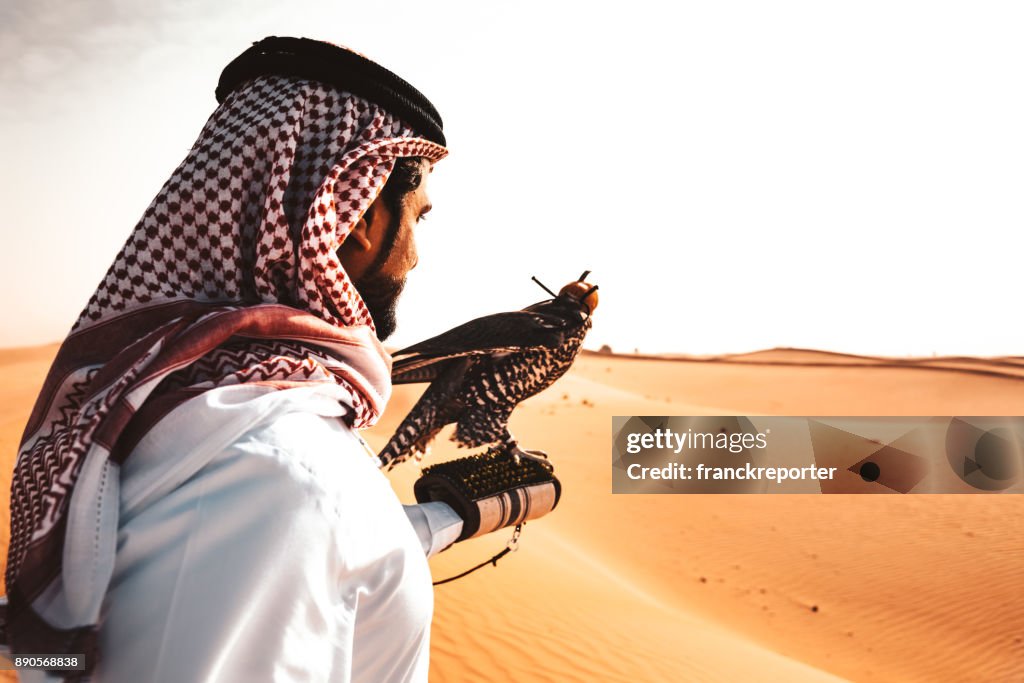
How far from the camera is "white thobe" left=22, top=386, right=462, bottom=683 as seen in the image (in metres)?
0.86

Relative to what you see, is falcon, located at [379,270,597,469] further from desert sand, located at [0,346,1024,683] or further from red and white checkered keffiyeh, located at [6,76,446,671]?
desert sand, located at [0,346,1024,683]

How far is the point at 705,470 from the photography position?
45.0 ft

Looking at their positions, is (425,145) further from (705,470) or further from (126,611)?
(705,470)

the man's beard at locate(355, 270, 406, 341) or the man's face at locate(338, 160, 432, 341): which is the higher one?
the man's face at locate(338, 160, 432, 341)

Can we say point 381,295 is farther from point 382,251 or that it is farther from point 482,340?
point 482,340

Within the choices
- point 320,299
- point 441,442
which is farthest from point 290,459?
point 441,442

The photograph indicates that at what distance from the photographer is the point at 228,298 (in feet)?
4.18

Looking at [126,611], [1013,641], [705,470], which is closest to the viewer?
[126,611]

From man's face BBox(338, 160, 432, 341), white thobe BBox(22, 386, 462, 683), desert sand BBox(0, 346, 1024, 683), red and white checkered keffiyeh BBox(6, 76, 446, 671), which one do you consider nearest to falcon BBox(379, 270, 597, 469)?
man's face BBox(338, 160, 432, 341)

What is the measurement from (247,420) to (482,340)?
2.29 metres

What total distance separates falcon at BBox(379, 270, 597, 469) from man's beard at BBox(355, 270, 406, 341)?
1.51 meters

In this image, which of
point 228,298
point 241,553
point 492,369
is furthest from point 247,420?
point 492,369

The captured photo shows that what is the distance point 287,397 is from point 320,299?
276 millimetres

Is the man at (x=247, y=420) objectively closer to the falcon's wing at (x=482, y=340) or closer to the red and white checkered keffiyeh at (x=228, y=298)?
the red and white checkered keffiyeh at (x=228, y=298)
